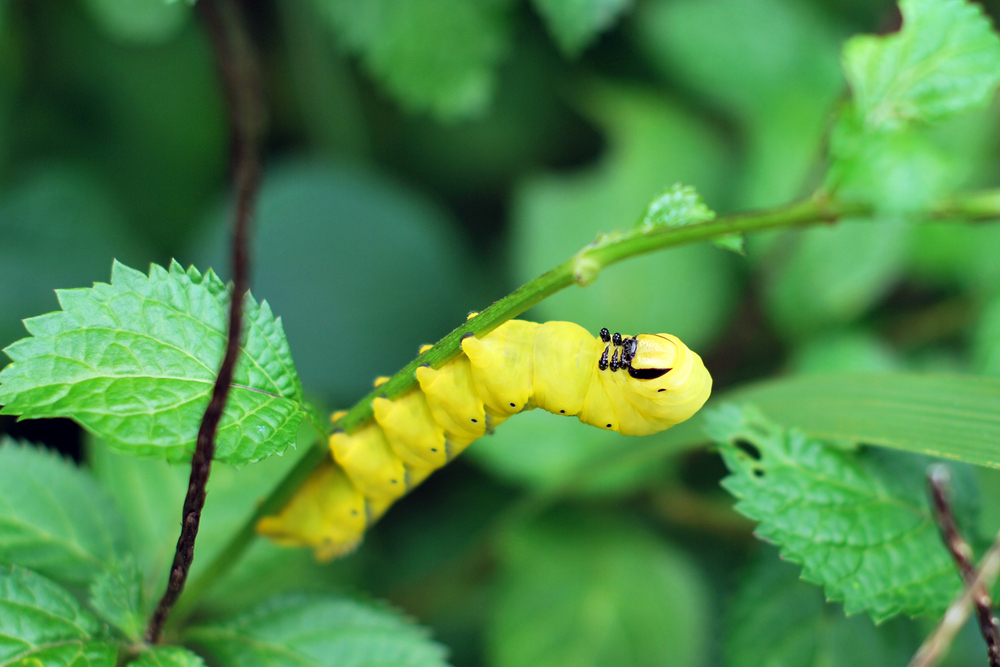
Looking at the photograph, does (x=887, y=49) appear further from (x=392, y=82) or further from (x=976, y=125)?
(x=976, y=125)

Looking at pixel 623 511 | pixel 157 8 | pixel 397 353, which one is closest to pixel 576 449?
pixel 623 511

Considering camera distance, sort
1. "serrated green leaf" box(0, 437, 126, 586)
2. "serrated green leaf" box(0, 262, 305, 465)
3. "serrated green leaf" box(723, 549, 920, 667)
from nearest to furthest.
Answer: "serrated green leaf" box(0, 262, 305, 465), "serrated green leaf" box(0, 437, 126, 586), "serrated green leaf" box(723, 549, 920, 667)

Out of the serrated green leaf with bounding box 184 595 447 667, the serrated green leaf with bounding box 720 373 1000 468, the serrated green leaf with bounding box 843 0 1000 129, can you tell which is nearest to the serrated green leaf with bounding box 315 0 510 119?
the serrated green leaf with bounding box 843 0 1000 129

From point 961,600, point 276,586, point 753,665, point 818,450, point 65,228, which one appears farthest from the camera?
point 65,228

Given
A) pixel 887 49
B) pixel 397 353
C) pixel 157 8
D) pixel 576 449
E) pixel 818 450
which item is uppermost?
pixel 157 8

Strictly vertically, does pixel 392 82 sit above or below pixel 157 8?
below

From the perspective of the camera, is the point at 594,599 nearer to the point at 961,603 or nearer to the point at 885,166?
the point at 961,603

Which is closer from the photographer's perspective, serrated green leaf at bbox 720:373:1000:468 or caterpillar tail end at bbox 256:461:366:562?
serrated green leaf at bbox 720:373:1000:468

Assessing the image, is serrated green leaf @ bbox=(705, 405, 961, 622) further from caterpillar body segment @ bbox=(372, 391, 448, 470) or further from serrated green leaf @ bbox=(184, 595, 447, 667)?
serrated green leaf @ bbox=(184, 595, 447, 667)
